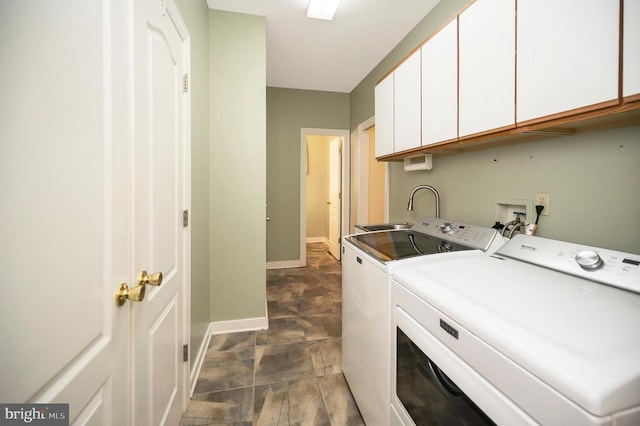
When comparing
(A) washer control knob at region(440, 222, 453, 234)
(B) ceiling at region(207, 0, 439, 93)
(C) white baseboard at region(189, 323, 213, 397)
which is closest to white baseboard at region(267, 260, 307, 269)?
(C) white baseboard at region(189, 323, 213, 397)

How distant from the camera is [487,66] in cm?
117

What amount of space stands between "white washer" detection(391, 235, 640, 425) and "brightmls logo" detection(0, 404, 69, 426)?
899mm

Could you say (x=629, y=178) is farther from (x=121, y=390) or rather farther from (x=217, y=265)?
(x=217, y=265)

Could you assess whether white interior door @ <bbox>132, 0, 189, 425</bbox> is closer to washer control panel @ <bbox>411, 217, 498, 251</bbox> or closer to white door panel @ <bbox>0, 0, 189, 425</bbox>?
white door panel @ <bbox>0, 0, 189, 425</bbox>

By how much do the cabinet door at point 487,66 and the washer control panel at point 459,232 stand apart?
1.70 feet

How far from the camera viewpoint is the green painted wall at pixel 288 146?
12.5ft

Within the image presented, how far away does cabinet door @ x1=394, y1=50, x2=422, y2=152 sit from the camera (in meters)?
1.67

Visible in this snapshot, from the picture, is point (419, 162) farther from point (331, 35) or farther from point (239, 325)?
point (239, 325)

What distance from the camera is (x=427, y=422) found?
85cm

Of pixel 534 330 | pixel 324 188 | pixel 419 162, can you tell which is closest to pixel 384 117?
pixel 419 162

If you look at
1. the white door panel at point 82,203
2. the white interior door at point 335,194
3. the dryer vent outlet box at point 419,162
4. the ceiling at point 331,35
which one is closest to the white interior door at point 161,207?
the white door panel at point 82,203

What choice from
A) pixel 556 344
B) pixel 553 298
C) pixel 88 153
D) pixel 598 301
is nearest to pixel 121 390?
pixel 88 153

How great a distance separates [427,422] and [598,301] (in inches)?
24.7

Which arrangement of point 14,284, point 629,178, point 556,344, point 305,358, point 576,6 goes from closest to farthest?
point 14,284 → point 556,344 → point 576,6 → point 629,178 → point 305,358
